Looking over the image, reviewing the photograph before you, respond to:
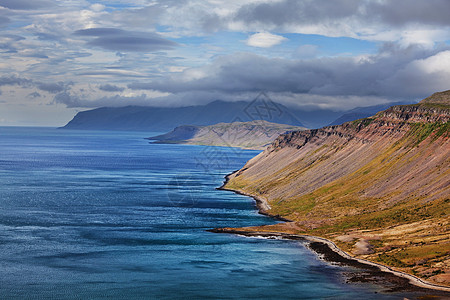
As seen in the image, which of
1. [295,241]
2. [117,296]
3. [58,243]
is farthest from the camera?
[295,241]

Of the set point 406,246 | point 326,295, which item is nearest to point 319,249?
point 406,246

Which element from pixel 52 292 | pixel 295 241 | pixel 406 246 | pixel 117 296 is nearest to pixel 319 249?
pixel 295 241

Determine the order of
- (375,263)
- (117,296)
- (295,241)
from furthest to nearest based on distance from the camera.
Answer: (295,241)
(375,263)
(117,296)

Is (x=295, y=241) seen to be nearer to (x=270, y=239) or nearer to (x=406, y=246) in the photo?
(x=270, y=239)

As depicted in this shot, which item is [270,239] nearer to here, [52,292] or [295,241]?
[295,241]

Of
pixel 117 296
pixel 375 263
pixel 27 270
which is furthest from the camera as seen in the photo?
pixel 375 263

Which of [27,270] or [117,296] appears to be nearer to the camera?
[117,296]

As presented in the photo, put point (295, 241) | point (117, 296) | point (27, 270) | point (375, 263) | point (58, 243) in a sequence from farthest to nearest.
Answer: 1. point (295, 241)
2. point (58, 243)
3. point (375, 263)
4. point (27, 270)
5. point (117, 296)

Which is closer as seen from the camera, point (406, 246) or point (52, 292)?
point (52, 292)

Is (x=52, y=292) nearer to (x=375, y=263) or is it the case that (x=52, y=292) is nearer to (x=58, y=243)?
(x=58, y=243)
